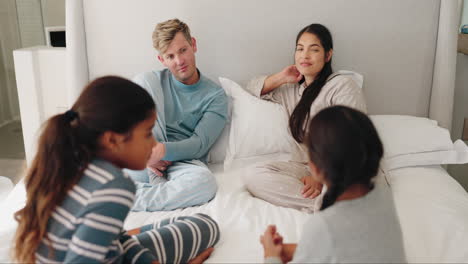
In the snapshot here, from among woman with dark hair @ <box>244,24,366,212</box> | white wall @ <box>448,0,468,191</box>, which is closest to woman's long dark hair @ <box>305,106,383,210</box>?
woman with dark hair @ <box>244,24,366,212</box>

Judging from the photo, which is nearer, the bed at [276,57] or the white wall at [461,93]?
the bed at [276,57]

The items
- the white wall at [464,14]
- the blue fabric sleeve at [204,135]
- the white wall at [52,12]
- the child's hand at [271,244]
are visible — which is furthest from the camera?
the white wall at [52,12]

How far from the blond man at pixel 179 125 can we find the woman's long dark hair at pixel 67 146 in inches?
25.4

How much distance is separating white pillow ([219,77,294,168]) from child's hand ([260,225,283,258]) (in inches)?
29.6

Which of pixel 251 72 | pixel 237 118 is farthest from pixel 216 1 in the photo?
pixel 237 118

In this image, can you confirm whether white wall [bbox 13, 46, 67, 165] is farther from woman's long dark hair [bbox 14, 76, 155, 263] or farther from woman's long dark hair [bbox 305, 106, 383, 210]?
woman's long dark hair [bbox 305, 106, 383, 210]

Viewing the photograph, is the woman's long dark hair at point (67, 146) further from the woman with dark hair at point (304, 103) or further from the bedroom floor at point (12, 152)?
the bedroom floor at point (12, 152)

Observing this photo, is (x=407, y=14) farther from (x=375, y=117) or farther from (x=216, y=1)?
(x=216, y=1)

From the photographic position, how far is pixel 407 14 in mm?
2082

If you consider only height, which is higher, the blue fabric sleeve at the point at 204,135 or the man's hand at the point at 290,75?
the man's hand at the point at 290,75

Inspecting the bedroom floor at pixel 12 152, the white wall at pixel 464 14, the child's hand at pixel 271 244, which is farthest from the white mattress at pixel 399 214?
the bedroom floor at pixel 12 152

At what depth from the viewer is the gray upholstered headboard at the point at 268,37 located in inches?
82.3

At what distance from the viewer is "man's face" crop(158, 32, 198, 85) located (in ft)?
6.04

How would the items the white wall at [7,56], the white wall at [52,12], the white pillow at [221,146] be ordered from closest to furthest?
the white pillow at [221,146], the white wall at [7,56], the white wall at [52,12]
